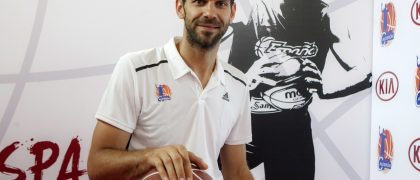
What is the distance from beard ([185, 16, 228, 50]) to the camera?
144 centimetres

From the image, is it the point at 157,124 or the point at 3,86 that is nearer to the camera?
the point at 157,124

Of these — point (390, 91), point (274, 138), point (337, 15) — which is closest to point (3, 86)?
point (274, 138)

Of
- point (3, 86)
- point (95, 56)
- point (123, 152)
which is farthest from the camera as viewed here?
point (95, 56)

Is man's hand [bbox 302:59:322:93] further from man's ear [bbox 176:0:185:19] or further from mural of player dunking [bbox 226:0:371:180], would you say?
man's ear [bbox 176:0:185:19]

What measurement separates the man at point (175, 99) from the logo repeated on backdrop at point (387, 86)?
2.76ft

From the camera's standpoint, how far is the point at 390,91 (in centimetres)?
194

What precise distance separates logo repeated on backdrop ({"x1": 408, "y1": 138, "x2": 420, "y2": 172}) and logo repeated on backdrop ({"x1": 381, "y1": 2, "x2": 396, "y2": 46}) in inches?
20.3

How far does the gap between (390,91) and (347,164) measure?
44 centimetres

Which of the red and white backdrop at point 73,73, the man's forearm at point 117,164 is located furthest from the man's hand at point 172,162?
the red and white backdrop at point 73,73

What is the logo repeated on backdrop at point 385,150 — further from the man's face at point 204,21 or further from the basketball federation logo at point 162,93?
the basketball federation logo at point 162,93

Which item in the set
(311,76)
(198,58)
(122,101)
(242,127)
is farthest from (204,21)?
(311,76)

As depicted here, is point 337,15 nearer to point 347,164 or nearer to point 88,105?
point 347,164

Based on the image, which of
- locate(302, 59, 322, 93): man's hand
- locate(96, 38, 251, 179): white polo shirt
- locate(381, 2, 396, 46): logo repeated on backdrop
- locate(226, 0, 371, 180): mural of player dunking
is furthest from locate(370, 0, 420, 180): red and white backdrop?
locate(96, 38, 251, 179): white polo shirt

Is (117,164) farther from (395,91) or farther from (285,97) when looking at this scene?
(395,91)
